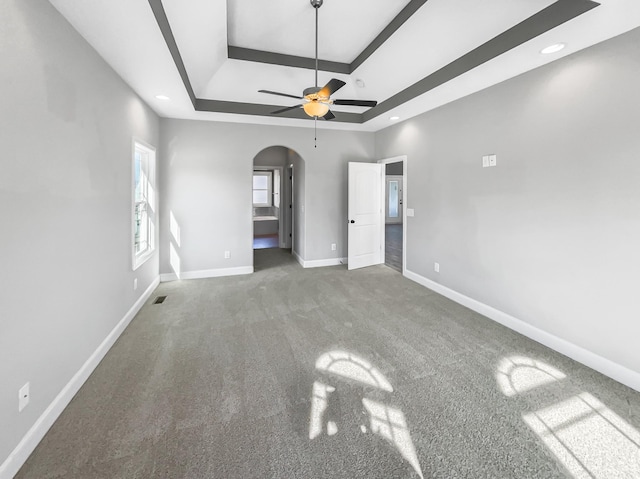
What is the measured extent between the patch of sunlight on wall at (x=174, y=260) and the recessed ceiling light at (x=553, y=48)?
5080 millimetres

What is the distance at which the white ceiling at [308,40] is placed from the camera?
207cm

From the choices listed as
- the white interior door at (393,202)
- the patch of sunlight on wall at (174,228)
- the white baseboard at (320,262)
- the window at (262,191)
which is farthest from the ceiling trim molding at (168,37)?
the white interior door at (393,202)

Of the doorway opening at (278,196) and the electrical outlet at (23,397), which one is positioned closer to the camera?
the electrical outlet at (23,397)

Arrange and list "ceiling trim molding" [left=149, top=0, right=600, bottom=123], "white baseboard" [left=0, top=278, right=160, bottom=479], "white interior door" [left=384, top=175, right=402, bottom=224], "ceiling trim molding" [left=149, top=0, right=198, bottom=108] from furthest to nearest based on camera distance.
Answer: "white interior door" [left=384, top=175, right=402, bottom=224] → "ceiling trim molding" [left=149, top=0, right=600, bottom=123] → "ceiling trim molding" [left=149, top=0, right=198, bottom=108] → "white baseboard" [left=0, top=278, right=160, bottom=479]

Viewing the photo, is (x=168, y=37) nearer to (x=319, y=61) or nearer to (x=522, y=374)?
(x=319, y=61)

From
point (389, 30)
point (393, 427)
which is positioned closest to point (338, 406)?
point (393, 427)

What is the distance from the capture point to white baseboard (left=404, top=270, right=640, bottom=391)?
2.22 meters

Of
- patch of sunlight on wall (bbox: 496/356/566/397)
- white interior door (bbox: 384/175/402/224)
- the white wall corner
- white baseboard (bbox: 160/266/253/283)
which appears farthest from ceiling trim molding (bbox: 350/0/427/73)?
white interior door (bbox: 384/175/402/224)

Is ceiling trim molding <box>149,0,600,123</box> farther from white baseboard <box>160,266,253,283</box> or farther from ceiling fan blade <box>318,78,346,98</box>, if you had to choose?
white baseboard <box>160,266,253,283</box>

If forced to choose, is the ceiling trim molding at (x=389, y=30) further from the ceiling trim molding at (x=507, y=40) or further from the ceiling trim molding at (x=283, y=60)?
the ceiling trim molding at (x=507, y=40)

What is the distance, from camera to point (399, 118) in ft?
15.4

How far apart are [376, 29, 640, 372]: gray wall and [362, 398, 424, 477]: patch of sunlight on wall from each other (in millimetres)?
1881

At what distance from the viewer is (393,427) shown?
5.84 feet

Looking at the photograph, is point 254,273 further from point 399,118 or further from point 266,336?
point 399,118
